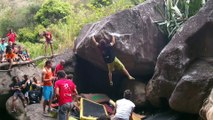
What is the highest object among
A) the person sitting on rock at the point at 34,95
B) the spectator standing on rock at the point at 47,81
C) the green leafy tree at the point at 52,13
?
the green leafy tree at the point at 52,13

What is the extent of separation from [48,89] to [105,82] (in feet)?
12.5

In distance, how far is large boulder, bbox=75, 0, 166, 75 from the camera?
11859 millimetres

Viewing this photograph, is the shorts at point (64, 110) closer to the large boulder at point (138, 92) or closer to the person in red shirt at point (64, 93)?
the person in red shirt at point (64, 93)

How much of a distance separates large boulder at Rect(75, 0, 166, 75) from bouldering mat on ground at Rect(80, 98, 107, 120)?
2116 millimetres

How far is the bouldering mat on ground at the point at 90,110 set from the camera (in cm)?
962

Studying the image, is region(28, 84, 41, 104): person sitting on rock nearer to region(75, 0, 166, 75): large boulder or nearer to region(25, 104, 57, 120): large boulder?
region(25, 104, 57, 120): large boulder

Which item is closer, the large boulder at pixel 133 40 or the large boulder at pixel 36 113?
the large boulder at pixel 36 113

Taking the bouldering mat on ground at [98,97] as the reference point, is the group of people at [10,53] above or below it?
above

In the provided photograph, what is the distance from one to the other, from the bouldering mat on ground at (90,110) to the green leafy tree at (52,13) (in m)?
15.8

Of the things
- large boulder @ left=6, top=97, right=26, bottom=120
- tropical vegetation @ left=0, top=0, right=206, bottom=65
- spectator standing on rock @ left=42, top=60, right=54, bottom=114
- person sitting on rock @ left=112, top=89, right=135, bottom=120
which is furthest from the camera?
tropical vegetation @ left=0, top=0, right=206, bottom=65

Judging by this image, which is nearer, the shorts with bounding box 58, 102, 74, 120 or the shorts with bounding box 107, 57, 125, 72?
the shorts with bounding box 58, 102, 74, 120

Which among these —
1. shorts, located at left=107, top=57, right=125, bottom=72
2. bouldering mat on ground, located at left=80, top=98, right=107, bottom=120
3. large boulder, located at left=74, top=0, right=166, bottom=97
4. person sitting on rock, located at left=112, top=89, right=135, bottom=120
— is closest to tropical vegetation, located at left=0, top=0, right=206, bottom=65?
large boulder, located at left=74, top=0, right=166, bottom=97

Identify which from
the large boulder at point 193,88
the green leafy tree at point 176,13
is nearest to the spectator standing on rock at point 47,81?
the large boulder at point 193,88

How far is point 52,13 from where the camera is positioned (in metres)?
26.2
